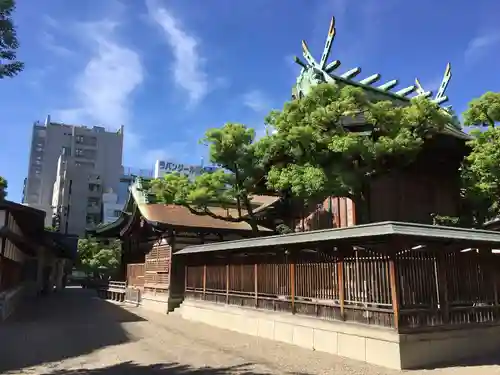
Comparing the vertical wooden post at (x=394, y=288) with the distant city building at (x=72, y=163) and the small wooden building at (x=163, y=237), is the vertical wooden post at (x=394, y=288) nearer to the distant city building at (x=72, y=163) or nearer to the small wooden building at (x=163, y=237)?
the small wooden building at (x=163, y=237)

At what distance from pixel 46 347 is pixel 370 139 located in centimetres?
1280

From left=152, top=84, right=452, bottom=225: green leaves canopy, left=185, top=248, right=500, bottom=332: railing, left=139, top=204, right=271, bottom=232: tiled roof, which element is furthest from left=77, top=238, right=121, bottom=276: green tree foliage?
left=185, top=248, right=500, bottom=332: railing

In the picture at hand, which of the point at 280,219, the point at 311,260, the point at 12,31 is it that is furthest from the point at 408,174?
the point at 12,31

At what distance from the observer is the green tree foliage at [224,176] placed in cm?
1933

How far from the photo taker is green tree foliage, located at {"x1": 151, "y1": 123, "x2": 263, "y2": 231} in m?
19.3

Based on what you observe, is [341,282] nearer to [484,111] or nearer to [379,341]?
[379,341]

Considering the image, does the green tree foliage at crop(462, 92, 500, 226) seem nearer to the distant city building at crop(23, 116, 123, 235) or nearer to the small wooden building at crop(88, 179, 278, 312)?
the small wooden building at crop(88, 179, 278, 312)

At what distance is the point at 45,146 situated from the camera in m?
85.6

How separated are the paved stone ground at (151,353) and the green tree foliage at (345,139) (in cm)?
632

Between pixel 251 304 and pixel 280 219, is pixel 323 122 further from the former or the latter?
pixel 280 219

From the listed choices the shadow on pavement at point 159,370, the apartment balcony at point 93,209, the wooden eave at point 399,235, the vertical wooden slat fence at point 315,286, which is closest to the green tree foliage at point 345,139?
the vertical wooden slat fence at point 315,286

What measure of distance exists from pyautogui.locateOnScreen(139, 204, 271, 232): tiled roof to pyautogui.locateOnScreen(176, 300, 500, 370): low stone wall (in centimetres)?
959

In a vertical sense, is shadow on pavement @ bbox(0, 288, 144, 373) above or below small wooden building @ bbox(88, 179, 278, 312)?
below

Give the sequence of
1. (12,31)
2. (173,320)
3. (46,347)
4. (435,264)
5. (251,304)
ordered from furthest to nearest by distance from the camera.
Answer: (173,320) → (251,304) → (46,347) → (435,264) → (12,31)
